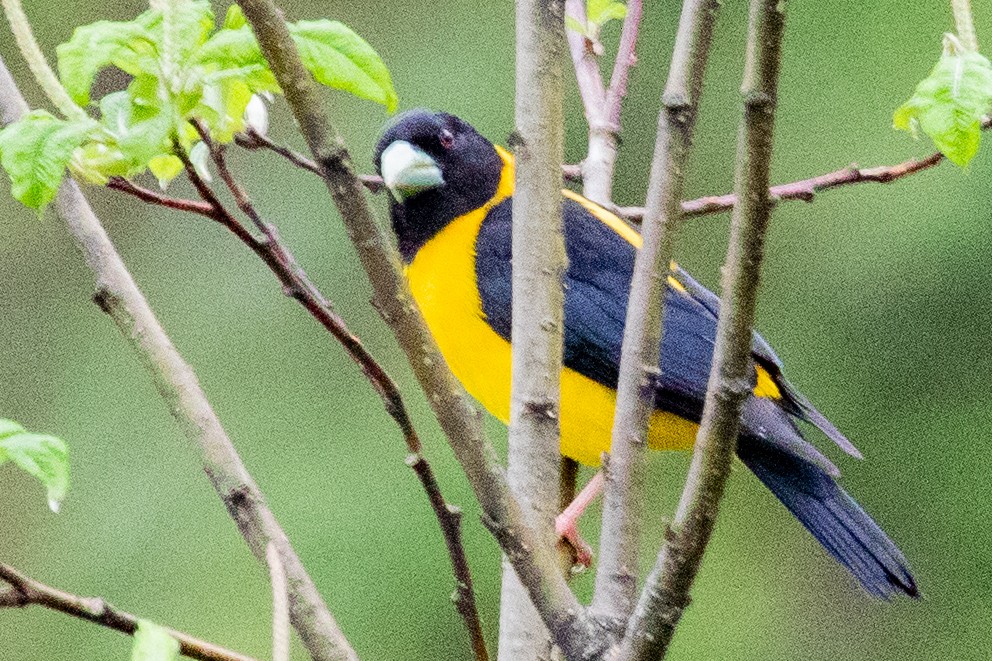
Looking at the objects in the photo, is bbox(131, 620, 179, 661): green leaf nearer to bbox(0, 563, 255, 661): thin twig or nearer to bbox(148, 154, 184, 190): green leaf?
bbox(0, 563, 255, 661): thin twig

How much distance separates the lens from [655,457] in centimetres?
389

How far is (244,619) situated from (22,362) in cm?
146

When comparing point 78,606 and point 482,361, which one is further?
point 482,361

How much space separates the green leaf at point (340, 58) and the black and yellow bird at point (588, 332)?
1.13 meters

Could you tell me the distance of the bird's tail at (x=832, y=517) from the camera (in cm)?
232

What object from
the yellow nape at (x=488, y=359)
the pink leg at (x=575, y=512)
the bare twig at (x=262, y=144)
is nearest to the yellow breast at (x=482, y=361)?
the yellow nape at (x=488, y=359)

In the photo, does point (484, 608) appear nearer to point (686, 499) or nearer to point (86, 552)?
point (86, 552)

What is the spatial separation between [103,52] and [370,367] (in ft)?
1.11

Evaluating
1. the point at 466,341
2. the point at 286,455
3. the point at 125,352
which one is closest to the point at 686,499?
the point at 466,341

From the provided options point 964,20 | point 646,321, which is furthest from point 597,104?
point 964,20

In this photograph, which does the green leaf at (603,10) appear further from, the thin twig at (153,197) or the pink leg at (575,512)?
the thin twig at (153,197)

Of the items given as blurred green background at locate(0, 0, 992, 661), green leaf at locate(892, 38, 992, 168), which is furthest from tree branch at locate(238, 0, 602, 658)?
blurred green background at locate(0, 0, 992, 661)

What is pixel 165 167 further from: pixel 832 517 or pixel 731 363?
pixel 832 517

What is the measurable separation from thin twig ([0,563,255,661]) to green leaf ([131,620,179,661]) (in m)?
0.03
